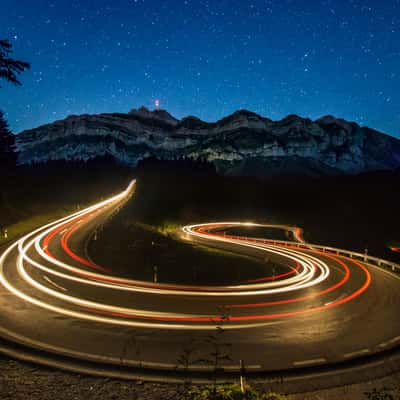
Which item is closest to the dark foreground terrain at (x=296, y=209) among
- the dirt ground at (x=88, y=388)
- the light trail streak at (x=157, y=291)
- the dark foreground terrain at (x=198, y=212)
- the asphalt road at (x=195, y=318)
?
the dark foreground terrain at (x=198, y=212)

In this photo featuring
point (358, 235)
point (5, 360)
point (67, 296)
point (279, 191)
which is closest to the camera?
point (5, 360)

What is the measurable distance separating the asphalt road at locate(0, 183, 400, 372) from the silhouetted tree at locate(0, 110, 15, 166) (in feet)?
127

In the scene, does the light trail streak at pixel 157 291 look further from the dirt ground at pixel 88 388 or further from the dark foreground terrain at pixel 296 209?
the dark foreground terrain at pixel 296 209

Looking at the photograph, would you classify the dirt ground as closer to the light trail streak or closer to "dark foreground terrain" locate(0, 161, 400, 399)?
"dark foreground terrain" locate(0, 161, 400, 399)

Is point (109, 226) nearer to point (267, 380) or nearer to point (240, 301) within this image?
point (240, 301)

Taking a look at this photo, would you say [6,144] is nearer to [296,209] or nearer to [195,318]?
[195,318]

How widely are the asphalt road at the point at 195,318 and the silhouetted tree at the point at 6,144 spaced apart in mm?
38721

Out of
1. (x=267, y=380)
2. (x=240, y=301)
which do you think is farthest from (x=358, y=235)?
(x=267, y=380)

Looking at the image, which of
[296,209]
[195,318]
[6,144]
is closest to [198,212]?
[296,209]

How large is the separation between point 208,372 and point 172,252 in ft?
66.0

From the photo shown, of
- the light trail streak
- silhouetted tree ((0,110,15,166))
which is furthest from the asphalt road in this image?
silhouetted tree ((0,110,15,166))

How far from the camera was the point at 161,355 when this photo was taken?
840 centimetres

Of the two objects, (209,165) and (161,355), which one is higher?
(209,165)

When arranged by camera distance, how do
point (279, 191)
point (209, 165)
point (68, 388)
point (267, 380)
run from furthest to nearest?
point (209, 165) → point (279, 191) → point (267, 380) → point (68, 388)
